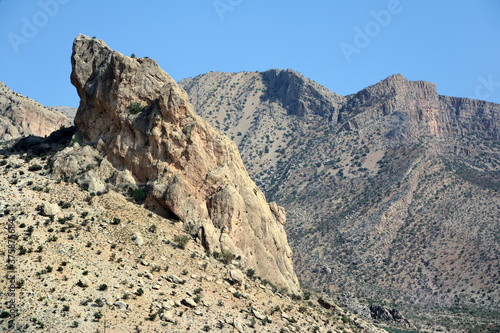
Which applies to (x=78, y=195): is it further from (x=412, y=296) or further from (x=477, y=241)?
(x=477, y=241)

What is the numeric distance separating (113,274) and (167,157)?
50.6ft

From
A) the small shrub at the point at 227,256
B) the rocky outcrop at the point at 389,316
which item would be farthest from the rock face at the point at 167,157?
the rocky outcrop at the point at 389,316

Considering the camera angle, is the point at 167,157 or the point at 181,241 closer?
the point at 181,241

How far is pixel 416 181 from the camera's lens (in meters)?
159

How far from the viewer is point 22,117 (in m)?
145

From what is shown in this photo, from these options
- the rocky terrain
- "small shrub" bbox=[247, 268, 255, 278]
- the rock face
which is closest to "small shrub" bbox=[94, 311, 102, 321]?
the rocky terrain

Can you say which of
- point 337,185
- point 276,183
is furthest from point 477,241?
point 276,183

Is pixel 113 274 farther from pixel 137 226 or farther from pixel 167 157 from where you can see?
pixel 167 157

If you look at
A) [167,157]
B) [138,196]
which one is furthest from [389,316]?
[138,196]

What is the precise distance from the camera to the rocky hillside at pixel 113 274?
1849 inches

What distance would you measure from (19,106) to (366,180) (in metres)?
89.4

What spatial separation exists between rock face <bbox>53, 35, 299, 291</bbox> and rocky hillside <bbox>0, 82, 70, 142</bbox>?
242ft

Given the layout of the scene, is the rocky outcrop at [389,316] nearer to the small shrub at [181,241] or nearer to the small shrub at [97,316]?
the small shrub at [181,241]

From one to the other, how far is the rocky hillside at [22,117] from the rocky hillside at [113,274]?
252 ft
